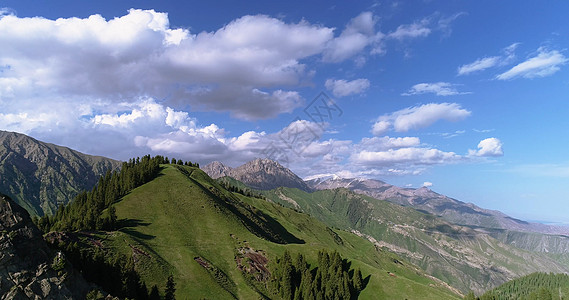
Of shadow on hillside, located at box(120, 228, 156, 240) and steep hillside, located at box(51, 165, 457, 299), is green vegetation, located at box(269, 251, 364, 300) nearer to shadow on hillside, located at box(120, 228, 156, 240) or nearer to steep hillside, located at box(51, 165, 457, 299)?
steep hillside, located at box(51, 165, 457, 299)

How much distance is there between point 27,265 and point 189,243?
6938cm

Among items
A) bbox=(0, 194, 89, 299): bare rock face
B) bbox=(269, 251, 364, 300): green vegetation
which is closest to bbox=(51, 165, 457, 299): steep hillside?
bbox=(269, 251, 364, 300): green vegetation

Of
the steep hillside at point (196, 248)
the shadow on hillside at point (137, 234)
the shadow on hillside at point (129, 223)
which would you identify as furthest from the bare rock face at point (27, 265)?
the shadow on hillside at point (129, 223)

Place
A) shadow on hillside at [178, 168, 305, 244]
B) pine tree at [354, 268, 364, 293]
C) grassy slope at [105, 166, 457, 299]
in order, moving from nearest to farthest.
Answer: grassy slope at [105, 166, 457, 299] < pine tree at [354, 268, 364, 293] < shadow on hillside at [178, 168, 305, 244]

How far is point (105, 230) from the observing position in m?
91.6

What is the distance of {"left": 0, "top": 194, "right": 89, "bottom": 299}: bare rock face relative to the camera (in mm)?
35000

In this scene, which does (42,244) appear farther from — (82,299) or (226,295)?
(226,295)

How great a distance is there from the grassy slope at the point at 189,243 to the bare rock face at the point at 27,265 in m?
41.0

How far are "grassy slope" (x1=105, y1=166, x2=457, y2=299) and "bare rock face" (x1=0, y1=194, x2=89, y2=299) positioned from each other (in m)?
41.0

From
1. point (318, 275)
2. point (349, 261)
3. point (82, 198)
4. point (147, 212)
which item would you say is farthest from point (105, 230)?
point (349, 261)

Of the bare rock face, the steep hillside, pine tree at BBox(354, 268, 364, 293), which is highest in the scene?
the bare rock face

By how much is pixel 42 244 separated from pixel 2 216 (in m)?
6.08

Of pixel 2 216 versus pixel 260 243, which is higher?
pixel 2 216

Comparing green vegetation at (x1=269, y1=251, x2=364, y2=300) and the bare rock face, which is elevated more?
the bare rock face
